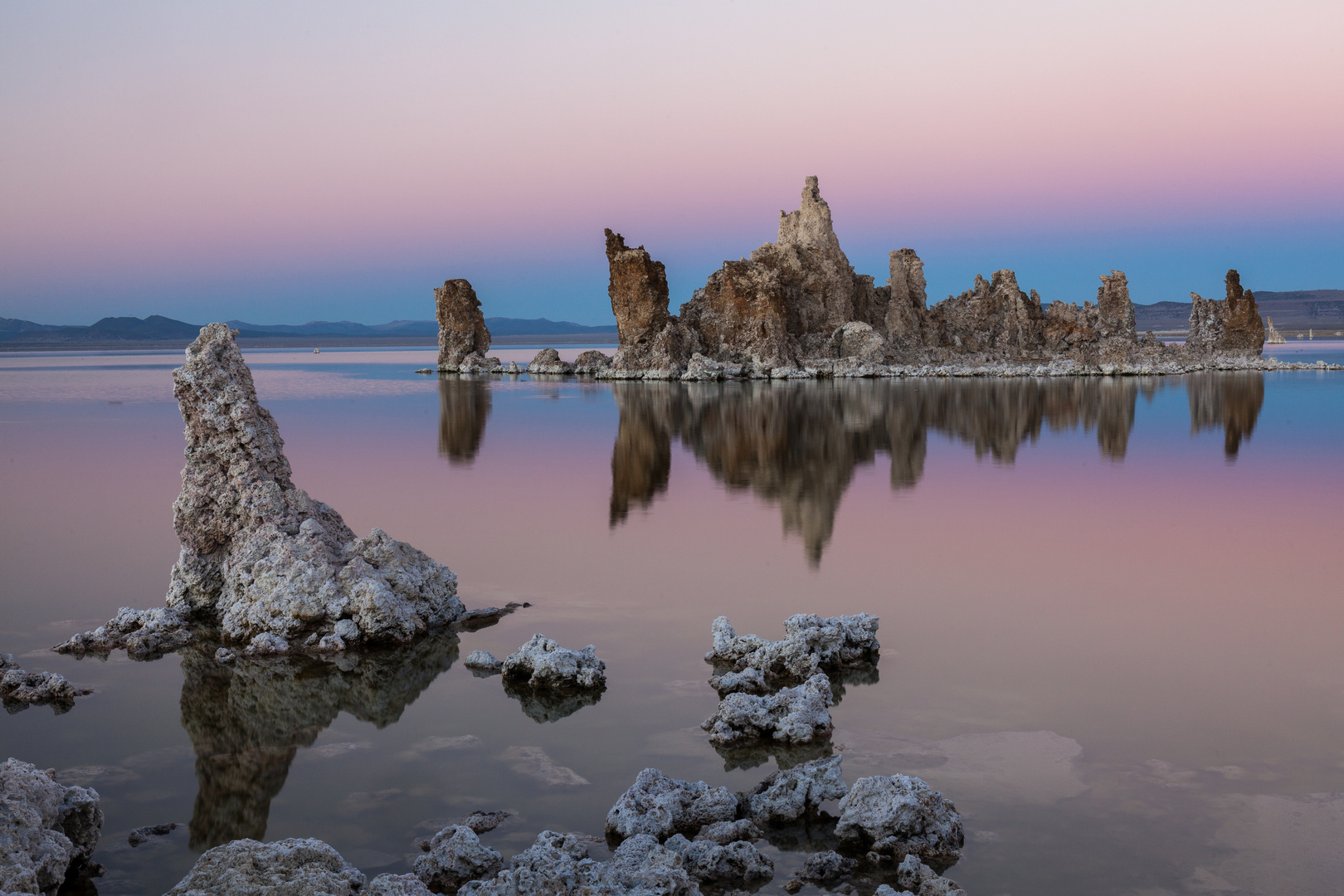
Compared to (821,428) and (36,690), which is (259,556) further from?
(821,428)

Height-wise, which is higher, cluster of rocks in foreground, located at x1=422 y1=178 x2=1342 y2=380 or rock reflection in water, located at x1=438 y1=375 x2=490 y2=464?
cluster of rocks in foreground, located at x1=422 y1=178 x2=1342 y2=380

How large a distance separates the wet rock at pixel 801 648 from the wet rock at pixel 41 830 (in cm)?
387

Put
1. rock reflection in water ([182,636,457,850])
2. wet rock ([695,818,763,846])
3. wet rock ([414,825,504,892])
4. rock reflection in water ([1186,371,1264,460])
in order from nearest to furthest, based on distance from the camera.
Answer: wet rock ([414,825,504,892]) < wet rock ([695,818,763,846]) < rock reflection in water ([182,636,457,850]) < rock reflection in water ([1186,371,1264,460])

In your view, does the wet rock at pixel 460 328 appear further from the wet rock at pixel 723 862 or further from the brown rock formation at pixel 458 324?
the wet rock at pixel 723 862

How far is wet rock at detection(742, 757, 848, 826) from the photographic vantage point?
5.02 meters

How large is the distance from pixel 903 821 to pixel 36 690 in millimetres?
5359

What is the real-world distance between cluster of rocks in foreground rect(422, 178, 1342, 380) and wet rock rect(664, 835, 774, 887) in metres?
48.5

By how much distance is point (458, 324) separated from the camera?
67688 millimetres

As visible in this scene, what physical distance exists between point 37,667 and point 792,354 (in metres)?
51.9

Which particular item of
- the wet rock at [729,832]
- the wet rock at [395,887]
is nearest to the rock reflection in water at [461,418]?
the wet rock at [729,832]

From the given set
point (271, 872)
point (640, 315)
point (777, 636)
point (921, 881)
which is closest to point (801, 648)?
point (777, 636)

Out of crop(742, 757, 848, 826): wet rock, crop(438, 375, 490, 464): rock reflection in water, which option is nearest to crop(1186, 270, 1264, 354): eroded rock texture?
crop(438, 375, 490, 464): rock reflection in water

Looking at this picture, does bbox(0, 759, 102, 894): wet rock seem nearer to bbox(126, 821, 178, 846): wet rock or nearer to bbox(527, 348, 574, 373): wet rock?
bbox(126, 821, 178, 846): wet rock

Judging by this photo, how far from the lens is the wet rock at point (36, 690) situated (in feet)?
21.7
